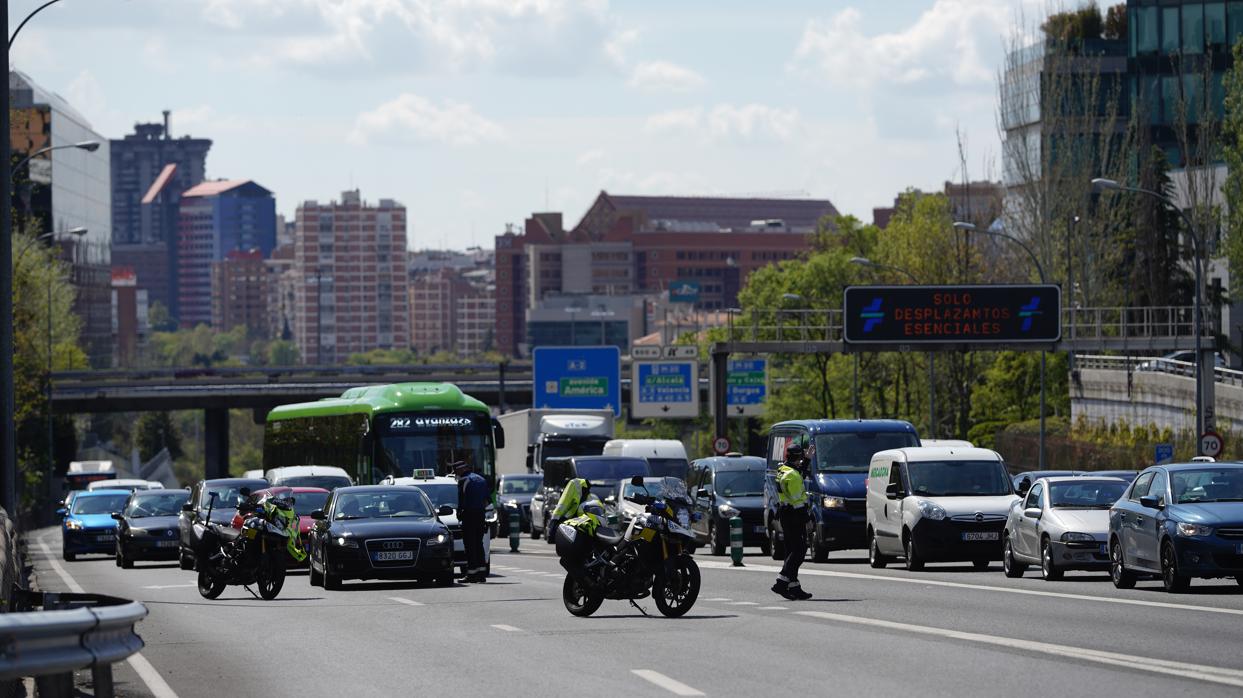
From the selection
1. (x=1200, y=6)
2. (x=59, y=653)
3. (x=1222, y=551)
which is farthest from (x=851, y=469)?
(x=1200, y=6)

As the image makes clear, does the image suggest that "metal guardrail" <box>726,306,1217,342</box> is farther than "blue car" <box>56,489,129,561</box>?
Yes

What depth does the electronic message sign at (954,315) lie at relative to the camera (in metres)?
54.3

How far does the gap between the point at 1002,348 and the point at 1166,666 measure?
4165 centimetres

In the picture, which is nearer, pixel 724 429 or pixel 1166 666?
pixel 1166 666

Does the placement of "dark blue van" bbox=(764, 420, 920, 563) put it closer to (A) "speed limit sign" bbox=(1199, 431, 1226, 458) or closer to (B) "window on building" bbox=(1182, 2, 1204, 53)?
(A) "speed limit sign" bbox=(1199, 431, 1226, 458)

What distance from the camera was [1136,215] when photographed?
83.6 meters

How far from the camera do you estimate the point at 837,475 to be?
35156 mm

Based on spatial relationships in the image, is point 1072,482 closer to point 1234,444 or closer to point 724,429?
point 1234,444

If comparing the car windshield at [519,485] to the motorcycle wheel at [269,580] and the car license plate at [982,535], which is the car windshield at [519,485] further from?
the motorcycle wheel at [269,580]

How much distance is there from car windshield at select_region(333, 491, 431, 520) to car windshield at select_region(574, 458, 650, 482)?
1770 cm

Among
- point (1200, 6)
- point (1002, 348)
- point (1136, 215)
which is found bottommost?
point (1002, 348)

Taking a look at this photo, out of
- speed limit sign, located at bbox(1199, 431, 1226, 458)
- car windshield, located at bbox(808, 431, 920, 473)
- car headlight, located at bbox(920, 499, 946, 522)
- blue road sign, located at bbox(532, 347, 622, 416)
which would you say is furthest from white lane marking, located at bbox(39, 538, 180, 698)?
blue road sign, located at bbox(532, 347, 622, 416)

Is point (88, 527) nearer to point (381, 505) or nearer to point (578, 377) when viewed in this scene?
point (381, 505)

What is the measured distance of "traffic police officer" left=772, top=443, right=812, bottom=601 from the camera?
22.9 meters
